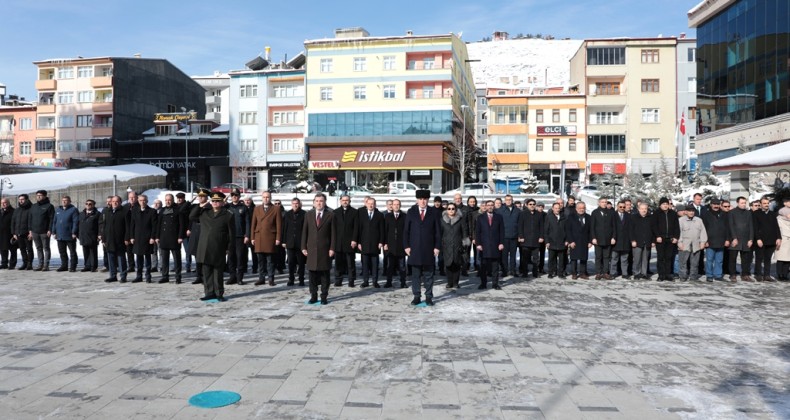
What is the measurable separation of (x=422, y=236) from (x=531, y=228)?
4392 mm

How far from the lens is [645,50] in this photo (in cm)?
5347

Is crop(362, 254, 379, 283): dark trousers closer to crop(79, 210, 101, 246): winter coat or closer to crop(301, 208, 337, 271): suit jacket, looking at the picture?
crop(301, 208, 337, 271): suit jacket

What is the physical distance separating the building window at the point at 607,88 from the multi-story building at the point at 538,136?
236 cm

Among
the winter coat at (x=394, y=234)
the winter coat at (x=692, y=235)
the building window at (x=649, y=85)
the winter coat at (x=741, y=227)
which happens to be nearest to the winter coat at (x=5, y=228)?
the winter coat at (x=394, y=234)

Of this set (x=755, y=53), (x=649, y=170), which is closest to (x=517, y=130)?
(x=649, y=170)

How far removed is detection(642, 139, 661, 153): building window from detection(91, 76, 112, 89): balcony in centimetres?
5411

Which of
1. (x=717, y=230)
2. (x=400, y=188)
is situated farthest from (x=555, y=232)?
(x=400, y=188)

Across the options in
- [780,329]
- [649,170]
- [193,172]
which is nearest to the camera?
[780,329]

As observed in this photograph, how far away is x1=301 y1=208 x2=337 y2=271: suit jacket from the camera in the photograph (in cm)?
953

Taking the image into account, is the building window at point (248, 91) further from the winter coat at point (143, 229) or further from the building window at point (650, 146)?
the winter coat at point (143, 229)

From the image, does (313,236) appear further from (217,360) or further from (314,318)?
(217,360)

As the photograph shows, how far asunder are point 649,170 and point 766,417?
171 feet

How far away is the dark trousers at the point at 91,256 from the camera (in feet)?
46.2

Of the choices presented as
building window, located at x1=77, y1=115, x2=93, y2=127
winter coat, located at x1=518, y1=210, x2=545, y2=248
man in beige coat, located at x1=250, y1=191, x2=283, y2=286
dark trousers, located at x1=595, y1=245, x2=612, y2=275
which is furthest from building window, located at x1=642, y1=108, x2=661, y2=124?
building window, located at x1=77, y1=115, x2=93, y2=127
